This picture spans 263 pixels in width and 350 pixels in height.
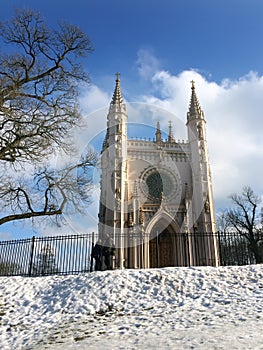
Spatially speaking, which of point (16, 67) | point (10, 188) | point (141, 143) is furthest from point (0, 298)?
point (141, 143)

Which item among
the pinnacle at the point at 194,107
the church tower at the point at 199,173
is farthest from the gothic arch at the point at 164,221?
the pinnacle at the point at 194,107

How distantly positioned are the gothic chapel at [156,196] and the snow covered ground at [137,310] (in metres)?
14.0

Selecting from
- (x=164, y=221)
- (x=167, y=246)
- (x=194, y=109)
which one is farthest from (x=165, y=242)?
(x=194, y=109)

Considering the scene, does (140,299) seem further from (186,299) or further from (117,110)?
(117,110)

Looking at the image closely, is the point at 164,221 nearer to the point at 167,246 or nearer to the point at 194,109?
the point at 167,246

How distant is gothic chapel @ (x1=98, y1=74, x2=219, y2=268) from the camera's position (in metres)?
27.5

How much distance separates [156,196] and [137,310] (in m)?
22.2

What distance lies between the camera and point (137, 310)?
30.0ft

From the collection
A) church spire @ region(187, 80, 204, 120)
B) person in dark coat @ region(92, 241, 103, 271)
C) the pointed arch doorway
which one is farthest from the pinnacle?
person in dark coat @ region(92, 241, 103, 271)

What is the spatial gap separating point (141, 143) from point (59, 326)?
86.9ft

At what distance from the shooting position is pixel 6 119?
1334 centimetres

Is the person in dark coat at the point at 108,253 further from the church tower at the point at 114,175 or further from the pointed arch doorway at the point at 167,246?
the pointed arch doorway at the point at 167,246

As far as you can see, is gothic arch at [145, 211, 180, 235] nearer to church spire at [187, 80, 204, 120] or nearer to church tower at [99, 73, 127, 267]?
church tower at [99, 73, 127, 267]

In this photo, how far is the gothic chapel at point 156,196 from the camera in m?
27.5
